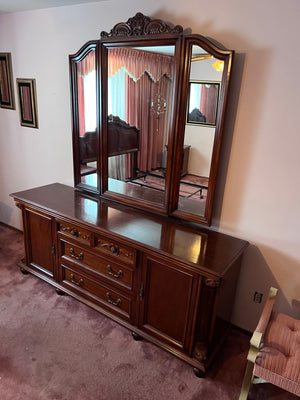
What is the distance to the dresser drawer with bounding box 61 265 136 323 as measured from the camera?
6.83ft

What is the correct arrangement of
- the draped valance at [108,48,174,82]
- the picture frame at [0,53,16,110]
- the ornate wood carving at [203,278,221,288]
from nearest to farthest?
the ornate wood carving at [203,278,221,288] → the draped valance at [108,48,174,82] → the picture frame at [0,53,16,110]

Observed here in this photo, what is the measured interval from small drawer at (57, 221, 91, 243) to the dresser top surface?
0.26 feet

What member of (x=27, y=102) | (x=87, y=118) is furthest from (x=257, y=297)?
(x=27, y=102)

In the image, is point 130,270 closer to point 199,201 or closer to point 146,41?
point 199,201

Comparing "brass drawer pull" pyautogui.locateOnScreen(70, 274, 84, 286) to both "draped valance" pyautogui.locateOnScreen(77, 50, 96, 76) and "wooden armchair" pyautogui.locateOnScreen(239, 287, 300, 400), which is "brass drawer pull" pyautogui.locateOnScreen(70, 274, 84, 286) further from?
"draped valance" pyautogui.locateOnScreen(77, 50, 96, 76)

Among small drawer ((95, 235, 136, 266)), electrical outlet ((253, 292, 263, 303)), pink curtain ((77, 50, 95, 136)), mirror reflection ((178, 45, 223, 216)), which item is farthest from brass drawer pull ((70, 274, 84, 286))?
electrical outlet ((253, 292, 263, 303))

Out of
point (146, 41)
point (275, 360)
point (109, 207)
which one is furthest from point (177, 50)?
point (275, 360)

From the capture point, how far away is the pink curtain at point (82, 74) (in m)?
2.24

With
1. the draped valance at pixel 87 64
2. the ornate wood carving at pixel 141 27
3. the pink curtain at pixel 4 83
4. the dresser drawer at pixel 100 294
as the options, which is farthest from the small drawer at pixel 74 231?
the pink curtain at pixel 4 83

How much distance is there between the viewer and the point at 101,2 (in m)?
2.11

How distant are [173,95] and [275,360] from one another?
163 centimetres

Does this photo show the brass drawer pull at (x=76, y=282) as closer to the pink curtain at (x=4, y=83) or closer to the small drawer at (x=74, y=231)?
the small drawer at (x=74, y=231)

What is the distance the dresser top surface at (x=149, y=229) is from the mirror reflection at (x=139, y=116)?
208mm

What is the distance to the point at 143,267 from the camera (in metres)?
1.89
